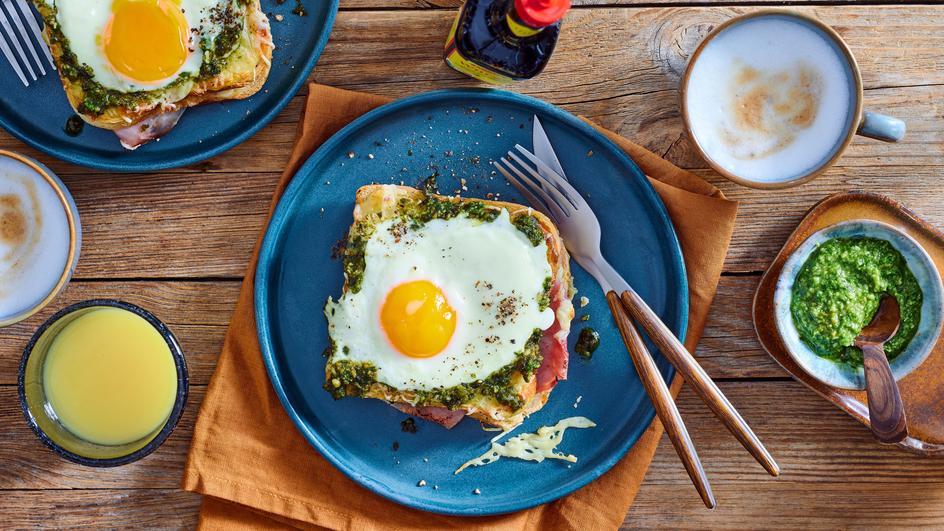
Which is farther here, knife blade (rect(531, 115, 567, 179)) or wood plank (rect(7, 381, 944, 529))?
wood plank (rect(7, 381, 944, 529))

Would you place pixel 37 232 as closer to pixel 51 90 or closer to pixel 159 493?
pixel 51 90

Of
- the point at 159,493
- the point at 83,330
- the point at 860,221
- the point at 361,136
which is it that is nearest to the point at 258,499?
the point at 159,493

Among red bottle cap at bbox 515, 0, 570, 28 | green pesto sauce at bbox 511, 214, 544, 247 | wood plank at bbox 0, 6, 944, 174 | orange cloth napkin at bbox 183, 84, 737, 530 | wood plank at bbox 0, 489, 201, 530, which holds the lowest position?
wood plank at bbox 0, 489, 201, 530

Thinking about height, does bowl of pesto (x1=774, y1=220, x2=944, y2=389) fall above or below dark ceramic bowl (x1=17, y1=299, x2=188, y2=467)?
above

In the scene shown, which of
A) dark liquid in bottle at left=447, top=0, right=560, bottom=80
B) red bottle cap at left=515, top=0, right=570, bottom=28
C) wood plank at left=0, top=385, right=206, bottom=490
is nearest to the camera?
red bottle cap at left=515, top=0, right=570, bottom=28

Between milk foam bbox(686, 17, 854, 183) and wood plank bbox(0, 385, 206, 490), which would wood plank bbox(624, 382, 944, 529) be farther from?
wood plank bbox(0, 385, 206, 490)

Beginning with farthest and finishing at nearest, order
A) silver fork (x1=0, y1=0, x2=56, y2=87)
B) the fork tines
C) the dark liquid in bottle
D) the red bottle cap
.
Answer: the fork tines < silver fork (x1=0, y1=0, x2=56, y2=87) < the dark liquid in bottle < the red bottle cap

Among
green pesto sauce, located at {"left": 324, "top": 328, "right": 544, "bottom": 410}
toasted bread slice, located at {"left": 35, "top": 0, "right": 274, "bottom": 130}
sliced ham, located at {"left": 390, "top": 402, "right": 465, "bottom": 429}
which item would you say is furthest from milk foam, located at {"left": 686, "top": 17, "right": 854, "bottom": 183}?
toasted bread slice, located at {"left": 35, "top": 0, "right": 274, "bottom": 130}
